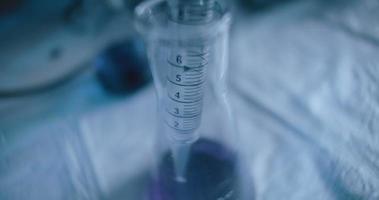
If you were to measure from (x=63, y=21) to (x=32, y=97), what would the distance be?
10 cm

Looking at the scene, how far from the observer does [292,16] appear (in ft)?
1.54

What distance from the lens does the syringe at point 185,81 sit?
20 centimetres

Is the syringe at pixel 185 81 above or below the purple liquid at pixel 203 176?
above

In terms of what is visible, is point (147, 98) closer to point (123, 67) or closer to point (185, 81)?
point (123, 67)

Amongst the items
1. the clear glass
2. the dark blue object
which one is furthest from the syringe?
the dark blue object

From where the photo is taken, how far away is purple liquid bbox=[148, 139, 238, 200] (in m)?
0.25

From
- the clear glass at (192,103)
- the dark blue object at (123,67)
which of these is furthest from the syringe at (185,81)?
the dark blue object at (123,67)

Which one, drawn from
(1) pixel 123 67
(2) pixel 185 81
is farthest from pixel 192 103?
(1) pixel 123 67

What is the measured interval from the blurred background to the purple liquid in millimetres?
34

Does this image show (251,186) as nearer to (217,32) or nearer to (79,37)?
(217,32)

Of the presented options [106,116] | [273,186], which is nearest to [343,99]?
[273,186]

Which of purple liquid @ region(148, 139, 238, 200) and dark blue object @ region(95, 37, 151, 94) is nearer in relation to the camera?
purple liquid @ region(148, 139, 238, 200)

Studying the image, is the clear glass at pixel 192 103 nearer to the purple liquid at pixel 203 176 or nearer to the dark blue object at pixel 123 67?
the purple liquid at pixel 203 176

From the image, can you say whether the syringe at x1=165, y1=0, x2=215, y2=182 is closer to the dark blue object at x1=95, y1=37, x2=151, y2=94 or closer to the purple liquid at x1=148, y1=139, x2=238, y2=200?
the purple liquid at x1=148, y1=139, x2=238, y2=200
